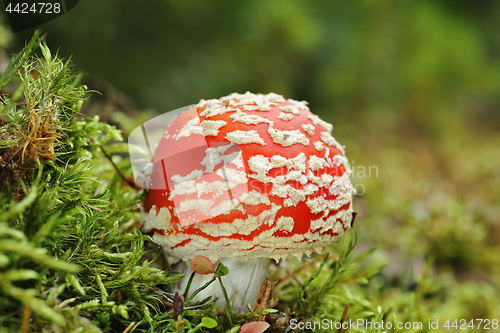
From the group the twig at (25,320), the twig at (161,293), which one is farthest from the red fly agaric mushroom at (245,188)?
the twig at (25,320)

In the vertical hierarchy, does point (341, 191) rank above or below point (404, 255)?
above

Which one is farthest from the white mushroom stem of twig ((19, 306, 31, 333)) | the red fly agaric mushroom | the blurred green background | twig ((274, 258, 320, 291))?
the blurred green background

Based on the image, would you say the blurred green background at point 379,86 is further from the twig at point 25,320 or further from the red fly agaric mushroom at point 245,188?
the twig at point 25,320

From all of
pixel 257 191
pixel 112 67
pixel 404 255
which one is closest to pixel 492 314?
pixel 404 255

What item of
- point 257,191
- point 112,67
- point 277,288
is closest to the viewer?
point 257,191

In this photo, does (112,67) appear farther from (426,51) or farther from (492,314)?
(426,51)

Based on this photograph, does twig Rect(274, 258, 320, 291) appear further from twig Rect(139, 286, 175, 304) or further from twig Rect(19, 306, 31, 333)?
twig Rect(19, 306, 31, 333)

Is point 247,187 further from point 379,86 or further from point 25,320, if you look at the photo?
point 379,86

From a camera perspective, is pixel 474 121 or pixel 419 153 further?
pixel 474 121
